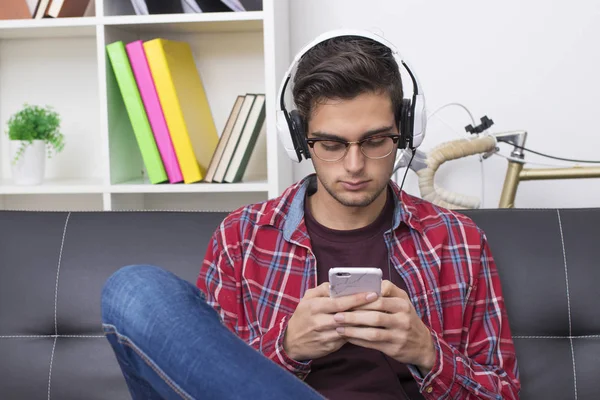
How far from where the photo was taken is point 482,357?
1.42 meters

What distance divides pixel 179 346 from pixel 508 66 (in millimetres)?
1576

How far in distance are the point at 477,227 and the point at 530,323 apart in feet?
0.71

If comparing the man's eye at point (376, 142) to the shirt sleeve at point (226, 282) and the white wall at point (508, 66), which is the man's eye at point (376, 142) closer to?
the shirt sleeve at point (226, 282)

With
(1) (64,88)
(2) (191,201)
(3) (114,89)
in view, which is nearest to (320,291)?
(3) (114,89)

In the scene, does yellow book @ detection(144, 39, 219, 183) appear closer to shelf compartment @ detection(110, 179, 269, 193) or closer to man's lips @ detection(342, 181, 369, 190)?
shelf compartment @ detection(110, 179, 269, 193)

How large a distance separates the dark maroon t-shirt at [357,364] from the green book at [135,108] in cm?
74

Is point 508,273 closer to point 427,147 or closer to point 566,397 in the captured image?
point 566,397

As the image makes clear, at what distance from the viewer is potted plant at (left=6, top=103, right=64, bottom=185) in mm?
2162

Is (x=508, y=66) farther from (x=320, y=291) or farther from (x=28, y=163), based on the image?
(x=28, y=163)

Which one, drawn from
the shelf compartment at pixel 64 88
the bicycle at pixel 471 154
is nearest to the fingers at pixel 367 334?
the bicycle at pixel 471 154

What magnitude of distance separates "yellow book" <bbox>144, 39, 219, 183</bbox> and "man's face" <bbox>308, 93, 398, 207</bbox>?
2.32 feet

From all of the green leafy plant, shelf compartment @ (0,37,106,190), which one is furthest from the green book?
shelf compartment @ (0,37,106,190)

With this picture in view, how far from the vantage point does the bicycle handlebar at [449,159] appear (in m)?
1.95

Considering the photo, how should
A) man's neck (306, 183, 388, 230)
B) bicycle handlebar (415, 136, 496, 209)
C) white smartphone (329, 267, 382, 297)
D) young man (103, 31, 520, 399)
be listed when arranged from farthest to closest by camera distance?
bicycle handlebar (415, 136, 496, 209) → man's neck (306, 183, 388, 230) → young man (103, 31, 520, 399) → white smartphone (329, 267, 382, 297)
